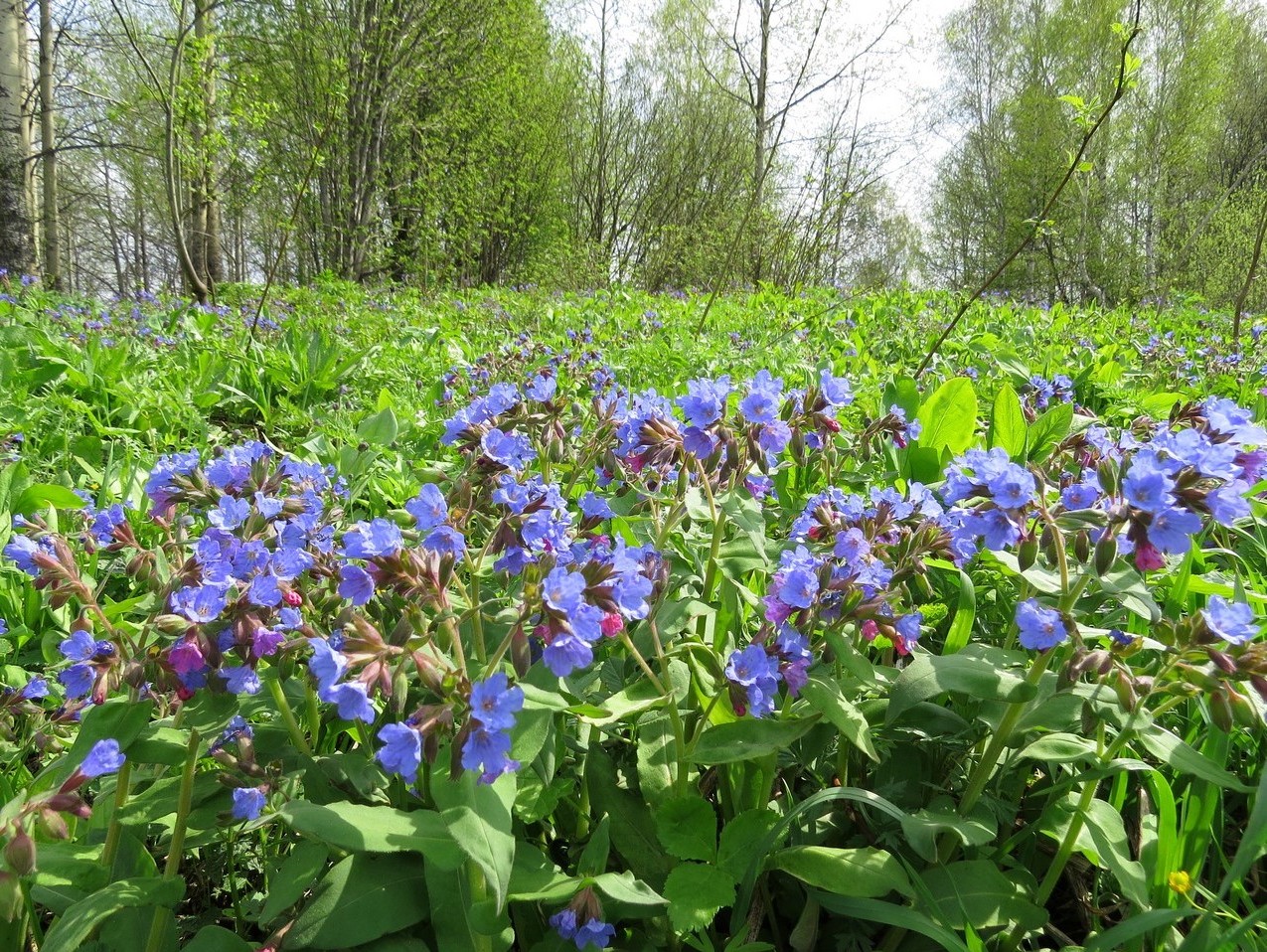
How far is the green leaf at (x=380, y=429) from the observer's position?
2.56 m

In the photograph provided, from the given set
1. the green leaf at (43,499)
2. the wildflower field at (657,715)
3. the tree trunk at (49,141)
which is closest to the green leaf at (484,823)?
the wildflower field at (657,715)

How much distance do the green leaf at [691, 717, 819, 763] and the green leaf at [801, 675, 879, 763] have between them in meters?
0.04

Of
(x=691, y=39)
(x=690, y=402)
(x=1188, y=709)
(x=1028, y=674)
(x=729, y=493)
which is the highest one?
(x=691, y=39)

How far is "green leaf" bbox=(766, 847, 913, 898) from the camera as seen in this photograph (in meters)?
0.99

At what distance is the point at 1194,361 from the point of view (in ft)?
13.7

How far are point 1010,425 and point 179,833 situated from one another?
2.13m

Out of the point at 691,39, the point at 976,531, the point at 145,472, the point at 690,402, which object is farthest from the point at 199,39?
the point at 691,39

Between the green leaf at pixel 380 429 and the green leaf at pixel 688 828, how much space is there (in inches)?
71.2

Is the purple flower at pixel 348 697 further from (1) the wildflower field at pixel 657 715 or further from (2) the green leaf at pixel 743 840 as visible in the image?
(2) the green leaf at pixel 743 840

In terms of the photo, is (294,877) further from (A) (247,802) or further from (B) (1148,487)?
(B) (1148,487)

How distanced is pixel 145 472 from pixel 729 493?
216 centimetres

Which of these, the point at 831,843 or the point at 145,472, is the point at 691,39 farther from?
the point at 831,843

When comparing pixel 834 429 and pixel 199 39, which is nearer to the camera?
pixel 834 429

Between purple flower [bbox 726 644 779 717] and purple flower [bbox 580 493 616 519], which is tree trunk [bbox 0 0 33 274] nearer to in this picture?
purple flower [bbox 580 493 616 519]
